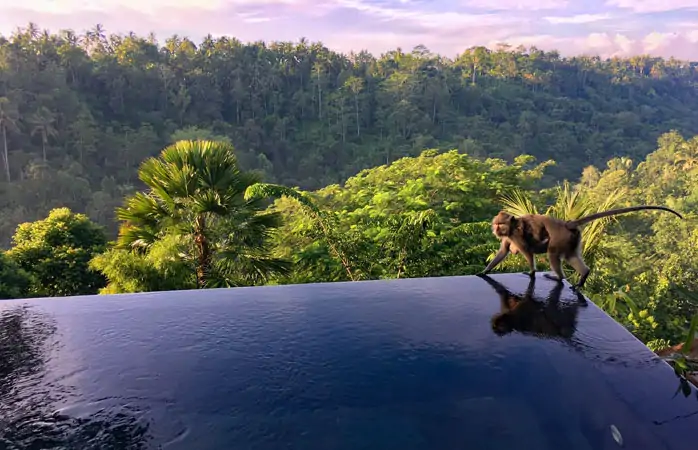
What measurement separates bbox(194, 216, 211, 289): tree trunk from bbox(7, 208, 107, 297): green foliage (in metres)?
5.62

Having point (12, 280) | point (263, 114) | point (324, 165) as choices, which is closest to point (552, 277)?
point (12, 280)

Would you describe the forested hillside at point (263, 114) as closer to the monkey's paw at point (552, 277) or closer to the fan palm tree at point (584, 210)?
the fan palm tree at point (584, 210)

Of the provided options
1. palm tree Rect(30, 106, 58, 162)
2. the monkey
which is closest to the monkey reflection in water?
the monkey

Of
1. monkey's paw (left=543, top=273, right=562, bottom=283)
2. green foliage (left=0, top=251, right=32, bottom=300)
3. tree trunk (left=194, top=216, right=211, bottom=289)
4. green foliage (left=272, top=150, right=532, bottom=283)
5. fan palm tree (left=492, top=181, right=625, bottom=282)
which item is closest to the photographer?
monkey's paw (left=543, top=273, right=562, bottom=283)

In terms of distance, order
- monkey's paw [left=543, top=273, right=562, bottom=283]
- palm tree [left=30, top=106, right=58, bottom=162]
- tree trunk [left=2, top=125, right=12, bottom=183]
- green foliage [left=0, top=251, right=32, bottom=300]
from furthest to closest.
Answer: palm tree [left=30, top=106, right=58, bottom=162]
tree trunk [left=2, top=125, right=12, bottom=183]
green foliage [left=0, top=251, right=32, bottom=300]
monkey's paw [left=543, top=273, right=562, bottom=283]

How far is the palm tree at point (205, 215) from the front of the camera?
6.43 metres

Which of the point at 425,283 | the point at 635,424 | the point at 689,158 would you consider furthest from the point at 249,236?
the point at 689,158

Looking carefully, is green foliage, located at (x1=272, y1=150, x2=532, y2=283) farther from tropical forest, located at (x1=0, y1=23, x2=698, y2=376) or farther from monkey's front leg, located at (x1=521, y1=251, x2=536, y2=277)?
monkey's front leg, located at (x1=521, y1=251, x2=536, y2=277)

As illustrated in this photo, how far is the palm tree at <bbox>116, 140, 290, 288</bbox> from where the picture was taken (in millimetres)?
6426

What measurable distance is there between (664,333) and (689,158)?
34359 millimetres

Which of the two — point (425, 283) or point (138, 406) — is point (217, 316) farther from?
point (425, 283)

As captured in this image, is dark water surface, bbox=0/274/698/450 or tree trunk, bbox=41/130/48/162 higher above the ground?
tree trunk, bbox=41/130/48/162

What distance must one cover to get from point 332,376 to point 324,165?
43.3 meters

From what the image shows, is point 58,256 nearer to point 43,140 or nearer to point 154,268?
point 154,268
